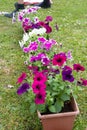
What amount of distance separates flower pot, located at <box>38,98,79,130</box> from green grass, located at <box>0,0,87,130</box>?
0.82ft

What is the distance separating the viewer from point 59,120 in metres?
3.27

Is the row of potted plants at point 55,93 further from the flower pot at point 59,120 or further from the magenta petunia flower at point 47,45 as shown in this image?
the magenta petunia flower at point 47,45

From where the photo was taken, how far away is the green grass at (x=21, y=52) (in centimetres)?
368

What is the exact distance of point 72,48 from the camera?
18.5 feet

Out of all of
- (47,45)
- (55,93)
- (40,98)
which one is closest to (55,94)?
(55,93)

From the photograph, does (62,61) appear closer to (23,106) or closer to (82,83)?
→ (82,83)

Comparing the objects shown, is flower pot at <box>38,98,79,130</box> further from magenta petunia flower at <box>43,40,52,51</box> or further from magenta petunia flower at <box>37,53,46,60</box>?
magenta petunia flower at <box>43,40,52,51</box>

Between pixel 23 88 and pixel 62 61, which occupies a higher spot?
pixel 62 61

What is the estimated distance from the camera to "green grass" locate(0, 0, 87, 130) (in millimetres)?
3684

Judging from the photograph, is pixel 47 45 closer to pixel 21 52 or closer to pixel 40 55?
pixel 40 55

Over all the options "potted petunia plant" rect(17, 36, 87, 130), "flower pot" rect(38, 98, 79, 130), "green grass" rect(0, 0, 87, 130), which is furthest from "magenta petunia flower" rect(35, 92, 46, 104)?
"green grass" rect(0, 0, 87, 130)

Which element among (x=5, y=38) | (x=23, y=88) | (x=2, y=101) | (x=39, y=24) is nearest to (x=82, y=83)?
(x=23, y=88)

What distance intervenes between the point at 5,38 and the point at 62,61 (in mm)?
2973

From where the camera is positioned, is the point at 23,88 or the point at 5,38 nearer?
the point at 23,88
